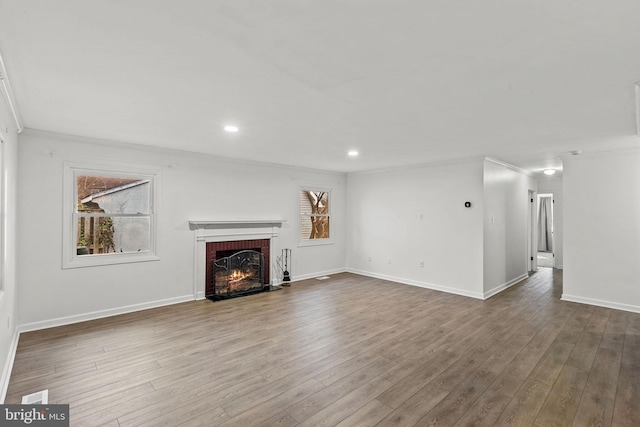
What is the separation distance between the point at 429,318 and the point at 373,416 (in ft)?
7.84

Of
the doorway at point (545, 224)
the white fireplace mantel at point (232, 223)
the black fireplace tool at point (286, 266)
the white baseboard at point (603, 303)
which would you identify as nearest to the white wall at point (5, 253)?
the white fireplace mantel at point (232, 223)

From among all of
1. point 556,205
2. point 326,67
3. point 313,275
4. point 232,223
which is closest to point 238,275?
point 232,223

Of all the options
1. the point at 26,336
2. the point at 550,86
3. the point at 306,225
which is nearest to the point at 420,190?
the point at 306,225

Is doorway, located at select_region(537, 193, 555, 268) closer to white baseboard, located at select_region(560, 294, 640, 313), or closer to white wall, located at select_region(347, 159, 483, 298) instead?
white baseboard, located at select_region(560, 294, 640, 313)

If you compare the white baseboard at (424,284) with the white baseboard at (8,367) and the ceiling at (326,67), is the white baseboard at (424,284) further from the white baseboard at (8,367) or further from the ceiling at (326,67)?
the white baseboard at (8,367)

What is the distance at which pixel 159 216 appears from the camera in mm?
4832

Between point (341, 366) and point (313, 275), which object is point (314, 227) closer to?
point (313, 275)

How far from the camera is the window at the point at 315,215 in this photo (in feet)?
22.6

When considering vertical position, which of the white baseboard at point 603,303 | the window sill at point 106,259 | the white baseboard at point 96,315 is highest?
the window sill at point 106,259

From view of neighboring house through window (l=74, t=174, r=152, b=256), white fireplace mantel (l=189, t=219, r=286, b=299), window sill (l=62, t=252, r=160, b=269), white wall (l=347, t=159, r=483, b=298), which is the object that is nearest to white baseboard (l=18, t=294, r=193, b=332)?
white fireplace mantel (l=189, t=219, r=286, b=299)

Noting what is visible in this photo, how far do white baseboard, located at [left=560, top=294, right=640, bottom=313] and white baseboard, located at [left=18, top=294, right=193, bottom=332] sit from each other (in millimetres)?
6358

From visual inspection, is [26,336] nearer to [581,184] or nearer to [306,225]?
[306,225]

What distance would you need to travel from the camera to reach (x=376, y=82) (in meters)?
2.33

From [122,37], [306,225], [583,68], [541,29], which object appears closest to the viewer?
[541,29]
